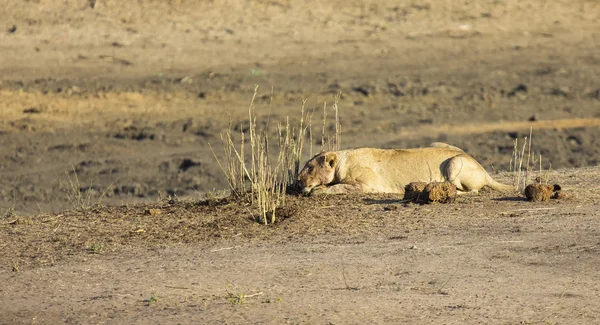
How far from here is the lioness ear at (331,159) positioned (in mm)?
9305

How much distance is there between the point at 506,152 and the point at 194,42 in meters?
8.89

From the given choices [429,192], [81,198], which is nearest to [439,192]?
[429,192]

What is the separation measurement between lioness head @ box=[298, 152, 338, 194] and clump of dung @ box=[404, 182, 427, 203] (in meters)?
0.77

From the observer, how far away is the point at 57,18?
78.1 feet

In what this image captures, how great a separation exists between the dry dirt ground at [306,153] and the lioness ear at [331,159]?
0.52m

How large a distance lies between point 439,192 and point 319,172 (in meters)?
1.10

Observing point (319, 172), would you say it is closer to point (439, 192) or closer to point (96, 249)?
point (439, 192)

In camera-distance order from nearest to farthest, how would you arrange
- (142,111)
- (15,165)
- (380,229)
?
(380,229) → (15,165) → (142,111)

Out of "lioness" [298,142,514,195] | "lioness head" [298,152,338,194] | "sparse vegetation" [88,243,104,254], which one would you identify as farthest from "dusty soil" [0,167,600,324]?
"lioness head" [298,152,338,194]

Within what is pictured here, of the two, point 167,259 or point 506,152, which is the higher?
point 167,259

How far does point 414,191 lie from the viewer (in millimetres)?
8789

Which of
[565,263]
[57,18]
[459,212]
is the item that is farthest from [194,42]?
[565,263]

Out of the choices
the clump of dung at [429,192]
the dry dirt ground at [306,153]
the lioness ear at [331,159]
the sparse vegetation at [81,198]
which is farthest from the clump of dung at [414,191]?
the sparse vegetation at [81,198]

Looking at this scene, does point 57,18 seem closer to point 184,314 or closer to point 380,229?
point 380,229
